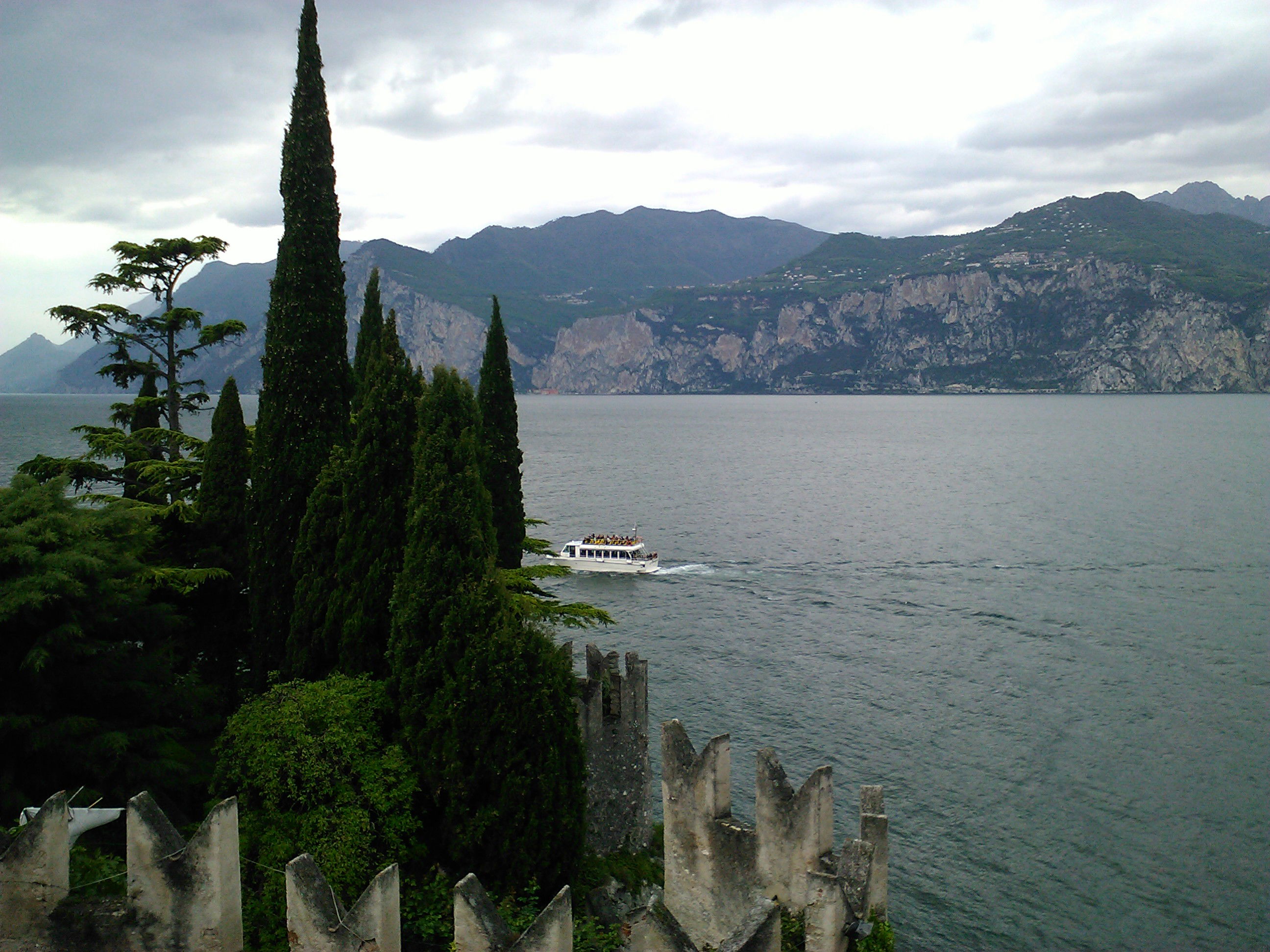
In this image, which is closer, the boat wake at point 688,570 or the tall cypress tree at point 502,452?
the tall cypress tree at point 502,452

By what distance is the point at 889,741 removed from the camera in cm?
3459

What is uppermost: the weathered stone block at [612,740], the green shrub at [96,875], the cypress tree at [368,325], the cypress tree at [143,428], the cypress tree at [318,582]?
the cypress tree at [368,325]

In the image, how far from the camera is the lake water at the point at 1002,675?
2605cm

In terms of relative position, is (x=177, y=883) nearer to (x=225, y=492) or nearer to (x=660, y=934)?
(x=660, y=934)

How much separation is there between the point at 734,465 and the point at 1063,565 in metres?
66.8

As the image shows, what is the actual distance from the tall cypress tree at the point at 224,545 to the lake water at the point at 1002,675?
16086mm

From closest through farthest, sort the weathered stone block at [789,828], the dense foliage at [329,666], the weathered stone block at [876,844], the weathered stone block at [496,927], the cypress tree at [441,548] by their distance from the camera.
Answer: the weathered stone block at [496,927]
the weathered stone block at [789,828]
the weathered stone block at [876,844]
the dense foliage at [329,666]
the cypress tree at [441,548]

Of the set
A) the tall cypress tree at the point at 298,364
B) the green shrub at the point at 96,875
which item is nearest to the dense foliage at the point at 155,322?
the tall cypress tree at the point at 298,364

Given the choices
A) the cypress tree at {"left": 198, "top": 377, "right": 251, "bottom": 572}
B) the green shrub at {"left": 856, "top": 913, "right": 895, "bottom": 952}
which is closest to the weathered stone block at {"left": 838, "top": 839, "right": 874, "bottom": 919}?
the green shrub at {"left": 856, "top": 913, "right": 895, "bottom": 952}

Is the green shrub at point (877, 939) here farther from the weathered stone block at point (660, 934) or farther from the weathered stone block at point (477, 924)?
the weathered stone block at point (477, 924)

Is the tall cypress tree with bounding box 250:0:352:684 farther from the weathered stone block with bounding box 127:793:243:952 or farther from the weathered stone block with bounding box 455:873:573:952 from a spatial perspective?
the weathered stone block with bounding box 455:873:573:952

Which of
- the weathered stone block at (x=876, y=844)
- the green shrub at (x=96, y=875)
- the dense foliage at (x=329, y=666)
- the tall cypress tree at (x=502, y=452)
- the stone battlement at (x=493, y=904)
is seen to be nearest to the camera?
the stone battlement at (x=493, y=904)

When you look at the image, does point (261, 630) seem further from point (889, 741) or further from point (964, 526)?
point (964, 526)

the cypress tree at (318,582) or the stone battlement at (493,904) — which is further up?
the cypress tree at (318,582)
